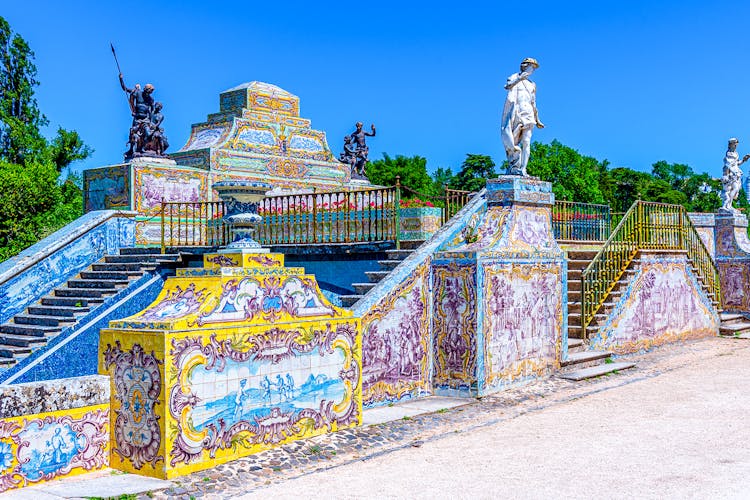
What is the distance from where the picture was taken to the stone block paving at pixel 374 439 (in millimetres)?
6391

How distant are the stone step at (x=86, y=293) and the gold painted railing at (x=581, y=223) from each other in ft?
33.6

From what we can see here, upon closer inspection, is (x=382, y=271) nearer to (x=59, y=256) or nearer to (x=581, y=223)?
(x=59, y=256)

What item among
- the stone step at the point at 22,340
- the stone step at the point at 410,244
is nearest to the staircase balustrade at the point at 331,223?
the stone step at the point at 410,244

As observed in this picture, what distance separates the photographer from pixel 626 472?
6.55 m

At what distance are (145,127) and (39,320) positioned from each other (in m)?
5.89

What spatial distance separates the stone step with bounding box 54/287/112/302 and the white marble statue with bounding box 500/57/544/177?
285 inches

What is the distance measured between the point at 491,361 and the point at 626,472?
3824 mm

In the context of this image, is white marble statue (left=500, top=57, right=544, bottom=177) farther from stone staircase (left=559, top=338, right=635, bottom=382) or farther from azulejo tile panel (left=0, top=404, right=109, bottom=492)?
azulejo tile panel (left=0, top=404, right=109, bottom=492)

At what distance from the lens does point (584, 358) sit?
1227cm

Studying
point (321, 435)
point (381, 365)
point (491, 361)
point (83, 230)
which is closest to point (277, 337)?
point (321, 435)

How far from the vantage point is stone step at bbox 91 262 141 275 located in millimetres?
14820

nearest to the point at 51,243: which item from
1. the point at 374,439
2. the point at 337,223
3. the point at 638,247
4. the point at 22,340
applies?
the point at 22,340

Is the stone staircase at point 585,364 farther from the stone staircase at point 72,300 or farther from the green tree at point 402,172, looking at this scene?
the green tree at point 402,172

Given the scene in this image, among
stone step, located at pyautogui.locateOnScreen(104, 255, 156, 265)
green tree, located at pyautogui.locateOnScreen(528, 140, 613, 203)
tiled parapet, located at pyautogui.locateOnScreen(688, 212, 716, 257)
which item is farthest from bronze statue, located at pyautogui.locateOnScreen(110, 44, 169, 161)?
green tree, located at pyautogui.locateOnScreen(528, 140, 613, 203)
